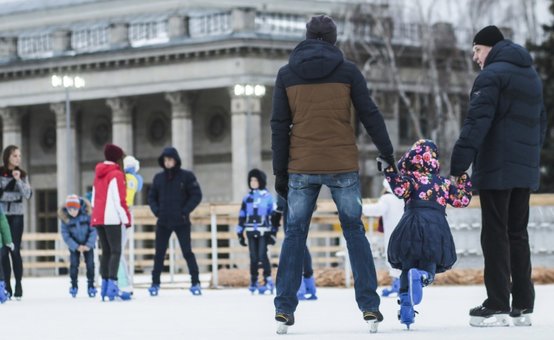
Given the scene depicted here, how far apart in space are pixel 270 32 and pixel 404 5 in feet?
16.4

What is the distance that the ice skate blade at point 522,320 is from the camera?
12547 millimetres

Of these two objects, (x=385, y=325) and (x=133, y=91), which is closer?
(x=385, y=325)

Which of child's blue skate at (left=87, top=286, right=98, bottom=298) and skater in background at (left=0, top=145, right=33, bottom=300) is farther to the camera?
child's blue skate at (left=87, top=286, right=98, bottom=298)

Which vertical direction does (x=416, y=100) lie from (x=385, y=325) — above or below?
above

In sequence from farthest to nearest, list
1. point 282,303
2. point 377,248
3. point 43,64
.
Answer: point 43,64 → point 377,248 → point 282,303

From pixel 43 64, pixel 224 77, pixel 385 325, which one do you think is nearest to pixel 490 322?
pixel 385 325

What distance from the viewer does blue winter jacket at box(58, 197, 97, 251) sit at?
73.4 ft

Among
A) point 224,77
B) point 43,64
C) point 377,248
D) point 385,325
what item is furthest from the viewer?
point 43,64

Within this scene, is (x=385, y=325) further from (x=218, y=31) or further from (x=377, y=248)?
(x=218, y=31)

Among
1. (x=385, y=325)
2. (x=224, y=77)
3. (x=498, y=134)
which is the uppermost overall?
(x=224, y=77)

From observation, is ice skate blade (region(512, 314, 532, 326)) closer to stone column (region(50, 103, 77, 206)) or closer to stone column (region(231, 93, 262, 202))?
stone column (region(231, 93, 262, 202))

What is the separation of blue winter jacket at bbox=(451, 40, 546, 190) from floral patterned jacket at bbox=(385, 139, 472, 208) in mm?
387

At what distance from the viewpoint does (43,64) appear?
66.6 meters

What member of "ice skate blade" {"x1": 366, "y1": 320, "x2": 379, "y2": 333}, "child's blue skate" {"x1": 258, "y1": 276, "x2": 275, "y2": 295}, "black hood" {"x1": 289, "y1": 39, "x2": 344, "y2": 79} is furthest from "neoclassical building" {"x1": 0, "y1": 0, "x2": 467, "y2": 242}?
"ice skate blade" {"x1": 366, "y1": 320, "x2": 379, "y2": 333}
